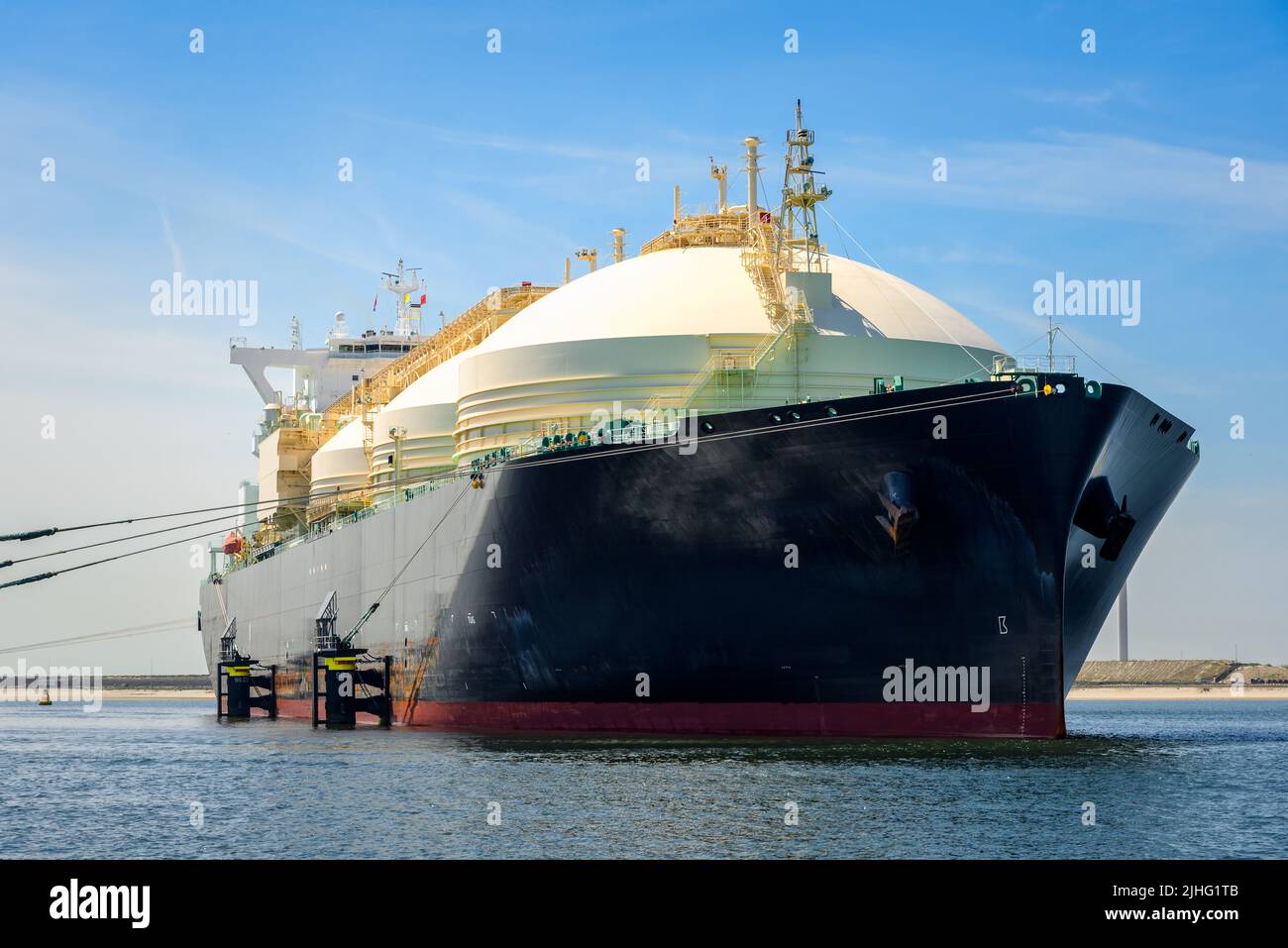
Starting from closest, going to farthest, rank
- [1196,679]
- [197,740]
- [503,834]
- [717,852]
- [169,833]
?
1. [717,852]
2. [503,834]
3. [169,833]
4. [197,740]
5. [1196,679]

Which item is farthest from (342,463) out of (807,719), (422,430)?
(807,719)

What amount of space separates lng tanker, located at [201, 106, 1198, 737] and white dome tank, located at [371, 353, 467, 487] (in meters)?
0.17

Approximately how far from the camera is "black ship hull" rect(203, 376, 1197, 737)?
29.0m

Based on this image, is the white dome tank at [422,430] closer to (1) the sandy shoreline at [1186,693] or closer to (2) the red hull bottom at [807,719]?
(2) the red hull bottom at [807,719]

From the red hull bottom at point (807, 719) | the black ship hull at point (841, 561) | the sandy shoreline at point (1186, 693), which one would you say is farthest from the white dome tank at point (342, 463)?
the sandy shoreline at point (1186, 693)

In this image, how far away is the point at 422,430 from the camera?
46844 mm

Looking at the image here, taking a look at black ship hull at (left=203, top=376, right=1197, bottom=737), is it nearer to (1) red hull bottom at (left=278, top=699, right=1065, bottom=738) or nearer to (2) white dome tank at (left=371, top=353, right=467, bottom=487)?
(1) red hull bottom at (left=278, top=699, right=1065, bottom=738)

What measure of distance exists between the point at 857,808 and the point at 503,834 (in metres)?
5.25

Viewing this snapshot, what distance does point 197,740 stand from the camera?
1779 inches

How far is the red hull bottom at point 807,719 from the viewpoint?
29.8 m

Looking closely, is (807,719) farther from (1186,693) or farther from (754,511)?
(1186,693)
